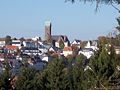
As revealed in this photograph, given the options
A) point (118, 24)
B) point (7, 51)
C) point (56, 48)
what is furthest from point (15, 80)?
point (56, 48)

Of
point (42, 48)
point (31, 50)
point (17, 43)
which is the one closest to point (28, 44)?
point (17, 43)

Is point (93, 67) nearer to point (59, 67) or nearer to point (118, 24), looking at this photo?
point (59, 67)

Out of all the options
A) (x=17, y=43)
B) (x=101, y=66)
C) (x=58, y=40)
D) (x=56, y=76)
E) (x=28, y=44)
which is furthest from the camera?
(x=58, y=40)

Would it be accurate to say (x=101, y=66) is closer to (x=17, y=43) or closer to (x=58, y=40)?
(x=17, y=43)

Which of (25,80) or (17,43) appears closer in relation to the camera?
(25,80)

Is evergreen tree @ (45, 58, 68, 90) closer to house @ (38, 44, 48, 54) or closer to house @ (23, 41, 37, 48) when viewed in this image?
house @ (38, 44, 48, 54)

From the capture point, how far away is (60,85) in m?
37.5

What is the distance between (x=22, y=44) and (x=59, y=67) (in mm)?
133178

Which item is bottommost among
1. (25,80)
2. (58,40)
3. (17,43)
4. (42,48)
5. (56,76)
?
(42,48)

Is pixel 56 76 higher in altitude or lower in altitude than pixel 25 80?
higher

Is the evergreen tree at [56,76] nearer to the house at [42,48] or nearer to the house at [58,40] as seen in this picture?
the house at [42,48]

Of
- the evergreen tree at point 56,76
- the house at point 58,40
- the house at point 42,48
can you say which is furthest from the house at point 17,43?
the evergreen tree at point 56,76

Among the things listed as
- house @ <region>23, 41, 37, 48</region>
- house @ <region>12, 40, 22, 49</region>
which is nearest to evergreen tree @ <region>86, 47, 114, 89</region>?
house @ <region>12, 40, 22, 49</region>

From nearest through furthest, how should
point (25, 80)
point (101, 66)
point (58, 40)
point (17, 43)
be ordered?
point (101, 66) → point (25, 80) → point (17, 43) → point (58, 40)
